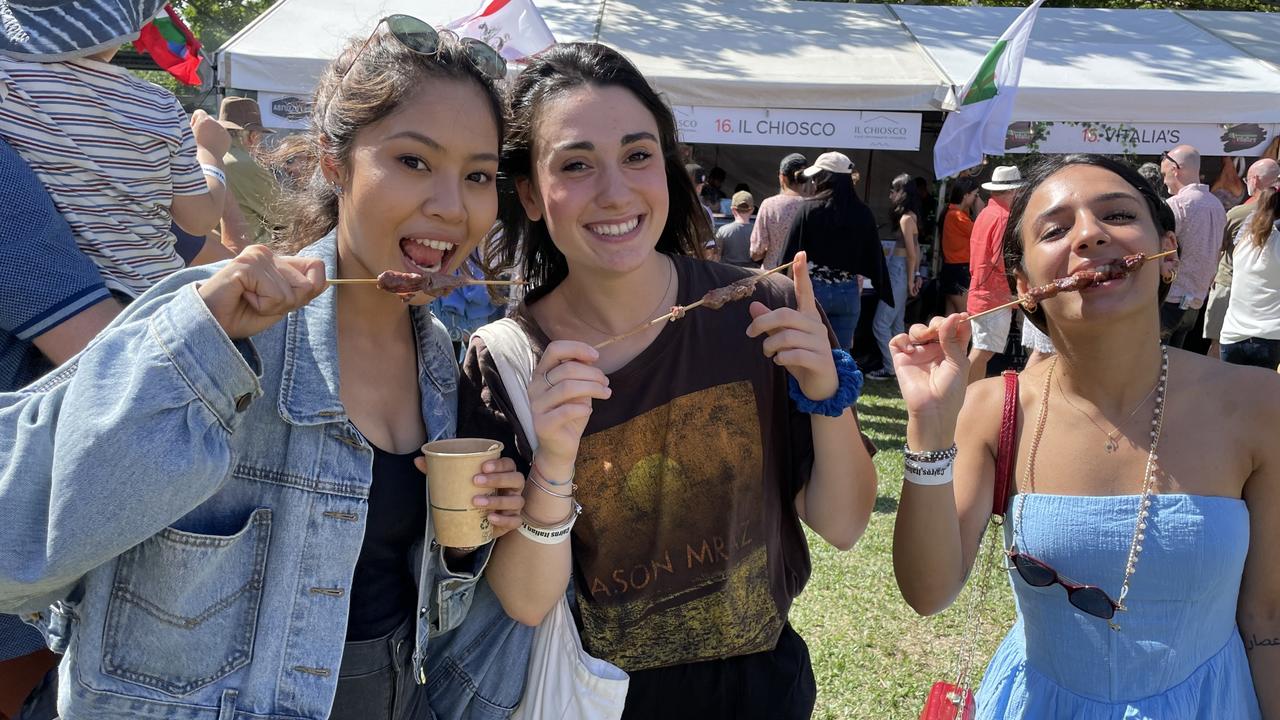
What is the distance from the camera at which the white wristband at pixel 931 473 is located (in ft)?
7.53

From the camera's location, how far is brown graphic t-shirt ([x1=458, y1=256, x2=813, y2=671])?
2.25m

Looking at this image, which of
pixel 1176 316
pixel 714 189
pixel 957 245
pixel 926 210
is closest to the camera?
pixel 1176 316

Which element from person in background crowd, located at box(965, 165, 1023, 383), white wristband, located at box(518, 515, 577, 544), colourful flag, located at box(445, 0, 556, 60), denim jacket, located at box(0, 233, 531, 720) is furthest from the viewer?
person in background crowd, located at box(965, 165, 1023, 383)

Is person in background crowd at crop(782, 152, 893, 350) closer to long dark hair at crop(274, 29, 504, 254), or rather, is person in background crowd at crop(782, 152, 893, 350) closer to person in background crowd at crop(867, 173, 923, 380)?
person in background crowd at crop(867, 173, 923, 380)

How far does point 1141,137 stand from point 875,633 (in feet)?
28.1

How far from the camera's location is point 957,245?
12273mm

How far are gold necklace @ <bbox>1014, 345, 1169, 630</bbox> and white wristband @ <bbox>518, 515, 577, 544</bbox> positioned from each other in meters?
1.17

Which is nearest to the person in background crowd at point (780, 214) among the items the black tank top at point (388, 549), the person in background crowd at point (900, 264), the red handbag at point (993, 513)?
the person in background crowd at point (900, 264)

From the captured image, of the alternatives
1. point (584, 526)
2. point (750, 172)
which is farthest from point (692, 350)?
point (750, 172)

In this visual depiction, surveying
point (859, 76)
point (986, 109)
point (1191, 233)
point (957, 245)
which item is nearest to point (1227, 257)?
point (1191, 233)

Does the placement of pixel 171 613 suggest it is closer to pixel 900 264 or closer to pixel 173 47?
pixel 173 47

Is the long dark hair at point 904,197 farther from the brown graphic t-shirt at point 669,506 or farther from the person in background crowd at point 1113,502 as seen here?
the brown graphic t-shirt at point 669,506

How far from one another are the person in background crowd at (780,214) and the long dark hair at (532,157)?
6904mm

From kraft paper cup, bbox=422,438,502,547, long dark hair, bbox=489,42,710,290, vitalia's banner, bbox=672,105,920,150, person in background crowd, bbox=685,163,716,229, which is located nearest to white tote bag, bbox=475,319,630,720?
kraft paper cup, bbox=422,438,502,547
